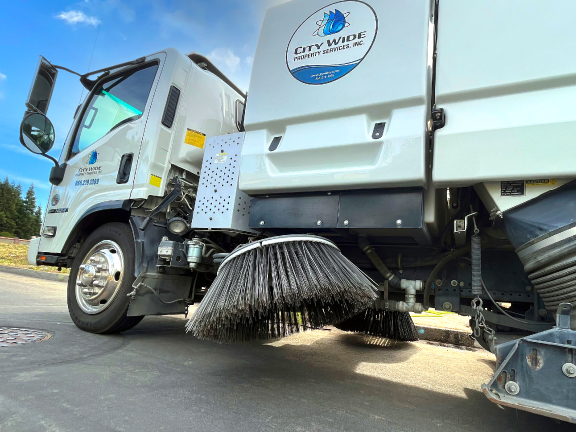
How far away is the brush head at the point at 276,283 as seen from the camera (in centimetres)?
183

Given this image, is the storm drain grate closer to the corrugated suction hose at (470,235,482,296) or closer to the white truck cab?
the white truck cab

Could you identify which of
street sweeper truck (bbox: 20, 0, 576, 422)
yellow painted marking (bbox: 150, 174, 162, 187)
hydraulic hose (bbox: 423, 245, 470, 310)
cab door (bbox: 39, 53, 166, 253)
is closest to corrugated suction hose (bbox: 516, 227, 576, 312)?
street sweeper truck (bbox: 20, 0, 576, 422)

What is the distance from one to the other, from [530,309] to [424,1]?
188 cm

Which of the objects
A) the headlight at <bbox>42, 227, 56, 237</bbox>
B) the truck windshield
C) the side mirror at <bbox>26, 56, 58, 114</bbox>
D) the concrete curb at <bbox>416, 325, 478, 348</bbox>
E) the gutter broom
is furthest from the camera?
the concrete curb at <bbox>416, 325, 478, 348</bbox>

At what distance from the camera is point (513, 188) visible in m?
1.71

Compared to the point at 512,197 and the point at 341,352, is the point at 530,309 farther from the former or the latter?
the point at 341,352

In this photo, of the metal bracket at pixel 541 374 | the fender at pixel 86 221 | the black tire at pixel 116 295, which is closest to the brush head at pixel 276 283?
the metal bracket at pixel 541 374

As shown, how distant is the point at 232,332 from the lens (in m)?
2.23

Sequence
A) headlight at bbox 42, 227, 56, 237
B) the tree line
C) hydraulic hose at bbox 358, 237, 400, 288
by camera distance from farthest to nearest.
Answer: the tree line, headlight at bbox 42, 227, 56, 237, hydraulic hose at bbox 358, 237, 400, 288

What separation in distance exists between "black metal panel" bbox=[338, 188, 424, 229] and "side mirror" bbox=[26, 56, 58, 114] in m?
2.92

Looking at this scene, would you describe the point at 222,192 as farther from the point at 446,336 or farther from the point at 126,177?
the point at 446,336

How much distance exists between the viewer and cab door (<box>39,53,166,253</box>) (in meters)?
3.35

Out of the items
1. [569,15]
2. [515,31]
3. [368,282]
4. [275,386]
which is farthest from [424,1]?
[275,386]

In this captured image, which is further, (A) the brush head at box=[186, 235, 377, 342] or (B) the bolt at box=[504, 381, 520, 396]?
(A) the brush head at box=[186, 235, 377, 342]
